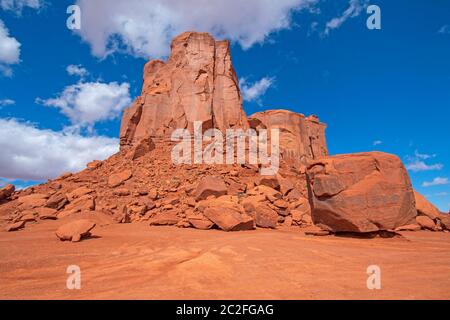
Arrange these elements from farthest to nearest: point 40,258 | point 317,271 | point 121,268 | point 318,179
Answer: point 318,179, point 40,258, point 121,268, point 317,271

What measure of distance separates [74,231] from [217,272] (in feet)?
18.0

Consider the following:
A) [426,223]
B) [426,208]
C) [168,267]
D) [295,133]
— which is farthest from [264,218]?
[295,133]

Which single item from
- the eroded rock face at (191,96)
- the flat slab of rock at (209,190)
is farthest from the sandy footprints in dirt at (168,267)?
the eroded rock face at (191,96)

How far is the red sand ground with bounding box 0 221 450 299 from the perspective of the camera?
330 cm

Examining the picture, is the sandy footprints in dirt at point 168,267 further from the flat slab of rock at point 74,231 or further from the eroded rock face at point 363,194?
the eroded rock face at point 363,194

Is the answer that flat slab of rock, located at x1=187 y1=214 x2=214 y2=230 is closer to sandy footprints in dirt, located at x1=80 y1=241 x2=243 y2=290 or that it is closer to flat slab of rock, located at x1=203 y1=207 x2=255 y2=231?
flat slab of rock, located at x1=203 y1=207 x2=255 y2=231

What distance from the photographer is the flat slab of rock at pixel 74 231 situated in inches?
299

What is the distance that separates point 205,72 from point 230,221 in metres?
21.8

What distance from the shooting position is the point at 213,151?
22922mm

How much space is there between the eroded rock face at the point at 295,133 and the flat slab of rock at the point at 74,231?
37.8 meters

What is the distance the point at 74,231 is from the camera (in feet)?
25.4

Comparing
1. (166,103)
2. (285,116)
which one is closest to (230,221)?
(166,103)
